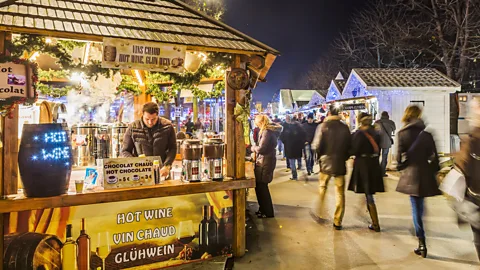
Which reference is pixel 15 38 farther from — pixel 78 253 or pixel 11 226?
pixel 78 253

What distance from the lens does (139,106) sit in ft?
27.6

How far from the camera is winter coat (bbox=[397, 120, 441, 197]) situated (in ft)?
15.9

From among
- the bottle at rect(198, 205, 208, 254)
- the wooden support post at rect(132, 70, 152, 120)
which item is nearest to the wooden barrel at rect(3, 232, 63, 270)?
the bottle at rect(198, 205, 208, 254)

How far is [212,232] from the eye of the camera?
4797 mm

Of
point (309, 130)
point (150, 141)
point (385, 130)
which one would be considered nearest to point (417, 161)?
point (150, 141)

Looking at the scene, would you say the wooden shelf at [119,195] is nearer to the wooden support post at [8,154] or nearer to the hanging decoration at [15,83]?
the wooden support post at [8,154]

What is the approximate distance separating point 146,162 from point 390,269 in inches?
134

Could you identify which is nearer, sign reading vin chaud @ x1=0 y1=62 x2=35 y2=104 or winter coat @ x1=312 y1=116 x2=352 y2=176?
sign reading vin chaud @ x1=0 y1=62 x2=35 y2=104

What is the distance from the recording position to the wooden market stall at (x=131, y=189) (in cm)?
372

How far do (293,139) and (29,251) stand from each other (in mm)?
8553

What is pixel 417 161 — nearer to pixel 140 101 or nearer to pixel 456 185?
pixel 456 185

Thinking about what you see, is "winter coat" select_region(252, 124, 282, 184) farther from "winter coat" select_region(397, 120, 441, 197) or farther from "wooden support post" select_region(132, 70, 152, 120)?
"wooden support post" select_region(132, 70, 152, 120)

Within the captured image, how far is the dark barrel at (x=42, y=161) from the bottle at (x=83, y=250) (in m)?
0.57

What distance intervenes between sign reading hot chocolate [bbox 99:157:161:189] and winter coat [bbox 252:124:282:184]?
8.98ft
